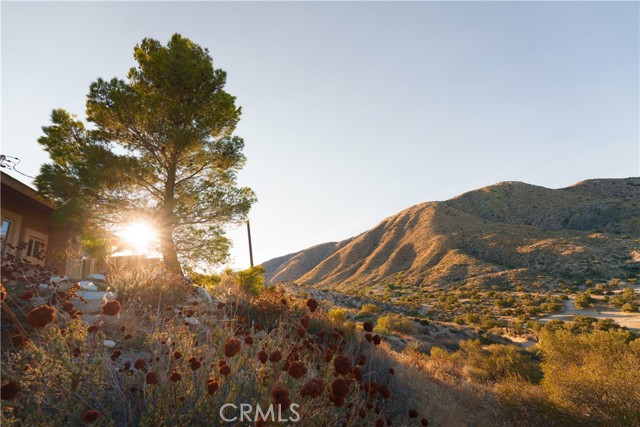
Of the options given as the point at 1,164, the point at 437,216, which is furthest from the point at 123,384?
the point at 437,216

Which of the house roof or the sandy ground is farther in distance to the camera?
the sandy ground

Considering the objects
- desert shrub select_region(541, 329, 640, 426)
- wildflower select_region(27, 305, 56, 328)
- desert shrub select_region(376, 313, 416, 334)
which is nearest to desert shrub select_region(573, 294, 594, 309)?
desert shrub select_region(376, 313, 416, 334)

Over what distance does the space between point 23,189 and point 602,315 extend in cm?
3788

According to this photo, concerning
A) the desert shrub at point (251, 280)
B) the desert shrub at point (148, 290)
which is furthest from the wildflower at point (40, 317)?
the desert shrub at point (251, 280)

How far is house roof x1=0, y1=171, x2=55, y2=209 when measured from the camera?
1062cm

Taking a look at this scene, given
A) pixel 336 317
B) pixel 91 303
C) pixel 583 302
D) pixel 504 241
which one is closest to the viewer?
pixel 91 303

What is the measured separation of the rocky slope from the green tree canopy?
125 ft

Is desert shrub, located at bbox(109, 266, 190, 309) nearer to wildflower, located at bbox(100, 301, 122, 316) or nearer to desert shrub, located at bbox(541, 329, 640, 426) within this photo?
wildflower, located at bbox(100, 301, 122, 316)

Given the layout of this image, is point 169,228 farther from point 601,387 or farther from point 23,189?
point 601,387

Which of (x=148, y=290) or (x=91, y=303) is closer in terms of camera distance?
(x=91, y=303)

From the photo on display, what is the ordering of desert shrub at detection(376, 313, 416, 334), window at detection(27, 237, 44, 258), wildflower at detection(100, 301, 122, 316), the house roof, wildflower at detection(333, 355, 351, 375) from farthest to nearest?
1. desert shrub at detection(376, 313, 416, 334)
2. window at detection(27, 237, 44, 258)
3. the house roof
4. wildflower at detection(100, 301, 122, 316)
5. wildflower at detection(333, 355, 351, 375)

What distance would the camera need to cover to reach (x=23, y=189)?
11789mm

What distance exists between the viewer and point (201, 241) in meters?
14.9

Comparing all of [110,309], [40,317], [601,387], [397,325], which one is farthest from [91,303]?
[397,325]
